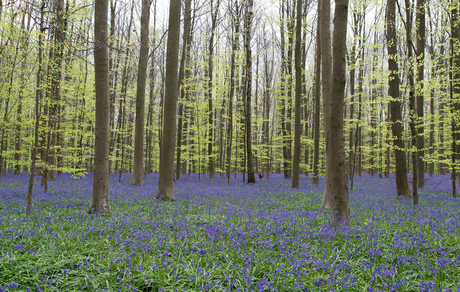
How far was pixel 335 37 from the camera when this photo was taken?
5.88 meters

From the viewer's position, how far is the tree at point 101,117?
20.1 ft

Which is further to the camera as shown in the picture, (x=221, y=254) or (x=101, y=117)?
(x=101, y=117)

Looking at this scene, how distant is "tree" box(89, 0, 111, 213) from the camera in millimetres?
6117

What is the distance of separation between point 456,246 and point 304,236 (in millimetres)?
2595

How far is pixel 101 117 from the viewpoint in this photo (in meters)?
6.19

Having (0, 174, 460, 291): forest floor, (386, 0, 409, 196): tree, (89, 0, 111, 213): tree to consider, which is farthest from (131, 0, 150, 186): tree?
(386, 0, 409, 196): tree

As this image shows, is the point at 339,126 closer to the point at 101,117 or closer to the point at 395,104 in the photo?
the point at 101,117

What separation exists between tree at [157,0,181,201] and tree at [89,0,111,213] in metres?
2.34

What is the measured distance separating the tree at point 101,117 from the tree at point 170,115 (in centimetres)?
234

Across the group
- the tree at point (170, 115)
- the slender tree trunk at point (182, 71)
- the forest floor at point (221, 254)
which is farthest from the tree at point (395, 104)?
the tree at point (170, 115)

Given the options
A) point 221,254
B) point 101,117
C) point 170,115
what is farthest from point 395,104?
point 101,117

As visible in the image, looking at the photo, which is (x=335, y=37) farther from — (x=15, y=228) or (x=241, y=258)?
(x=15, y=228)

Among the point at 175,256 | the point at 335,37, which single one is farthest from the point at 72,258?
the point at 335,37

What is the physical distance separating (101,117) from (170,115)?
2585 millimetres
